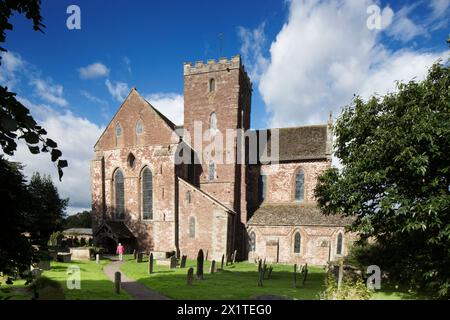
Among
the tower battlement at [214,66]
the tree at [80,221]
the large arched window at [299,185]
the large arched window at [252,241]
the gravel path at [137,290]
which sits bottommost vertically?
the tree at [80,221]

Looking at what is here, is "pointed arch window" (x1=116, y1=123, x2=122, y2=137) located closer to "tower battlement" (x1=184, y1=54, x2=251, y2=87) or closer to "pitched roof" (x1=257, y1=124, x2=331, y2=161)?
"tower battlement" (x1=184, y1=54, x2=251, y2=87)

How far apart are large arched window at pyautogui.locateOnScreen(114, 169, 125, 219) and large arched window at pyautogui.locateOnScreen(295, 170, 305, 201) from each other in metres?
20.0

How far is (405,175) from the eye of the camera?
11.7 meters

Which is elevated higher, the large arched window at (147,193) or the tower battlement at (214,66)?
the tower battlement at (214,66)

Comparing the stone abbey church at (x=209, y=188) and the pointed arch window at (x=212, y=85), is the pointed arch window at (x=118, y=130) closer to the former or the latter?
the stone abbey church at (x=209, y=188)

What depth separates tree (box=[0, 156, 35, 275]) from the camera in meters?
3.19

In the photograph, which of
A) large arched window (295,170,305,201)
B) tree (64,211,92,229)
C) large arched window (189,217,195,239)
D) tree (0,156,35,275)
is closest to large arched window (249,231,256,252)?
large arched window (189,217,195,239)

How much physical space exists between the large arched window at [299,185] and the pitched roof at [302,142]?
1901 mm

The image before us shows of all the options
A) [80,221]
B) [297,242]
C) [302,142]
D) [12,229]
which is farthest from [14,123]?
[80,221]

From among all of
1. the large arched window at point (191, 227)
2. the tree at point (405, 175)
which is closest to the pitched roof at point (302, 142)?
the large arched window at point (191, 227)

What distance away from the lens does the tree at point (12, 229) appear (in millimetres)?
3191

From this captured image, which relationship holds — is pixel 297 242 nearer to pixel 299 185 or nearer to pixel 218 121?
pixel 299 185

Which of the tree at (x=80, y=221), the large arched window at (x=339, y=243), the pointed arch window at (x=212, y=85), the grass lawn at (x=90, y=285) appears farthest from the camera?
the tree at (x=80, y=221)
